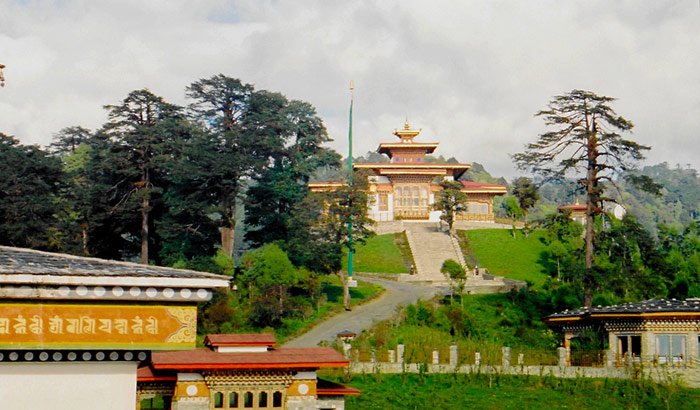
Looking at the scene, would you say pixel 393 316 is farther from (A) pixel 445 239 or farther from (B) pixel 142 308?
(B) pixel 142 308

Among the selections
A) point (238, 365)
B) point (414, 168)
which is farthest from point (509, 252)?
point (238, 365)

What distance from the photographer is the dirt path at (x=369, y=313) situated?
3831 cm

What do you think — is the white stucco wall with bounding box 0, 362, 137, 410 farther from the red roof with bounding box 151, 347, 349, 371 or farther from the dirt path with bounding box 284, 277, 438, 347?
the dirt path with bounding box 284, 277, 438, 347

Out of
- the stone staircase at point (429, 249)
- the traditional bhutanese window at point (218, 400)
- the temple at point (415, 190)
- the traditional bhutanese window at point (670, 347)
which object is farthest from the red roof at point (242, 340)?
the temple at point (415, 190)

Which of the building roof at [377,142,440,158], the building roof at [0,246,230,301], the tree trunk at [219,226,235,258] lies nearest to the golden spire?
the building roof at [377,142,440,158]

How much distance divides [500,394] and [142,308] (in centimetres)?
2051

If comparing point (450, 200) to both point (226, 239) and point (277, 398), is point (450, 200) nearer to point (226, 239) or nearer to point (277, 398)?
point (226, 239)

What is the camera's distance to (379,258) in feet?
197

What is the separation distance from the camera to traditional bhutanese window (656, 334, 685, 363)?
101ft

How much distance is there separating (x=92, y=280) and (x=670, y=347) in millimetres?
24792

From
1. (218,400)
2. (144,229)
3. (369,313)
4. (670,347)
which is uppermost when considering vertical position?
(144,229)

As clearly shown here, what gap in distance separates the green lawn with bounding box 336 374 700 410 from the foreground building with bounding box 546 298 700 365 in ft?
4.40

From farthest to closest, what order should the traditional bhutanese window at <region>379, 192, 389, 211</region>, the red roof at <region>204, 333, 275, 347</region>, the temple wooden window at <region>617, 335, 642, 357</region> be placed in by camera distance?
the traditional bhutanese window at <region>379, 192, 389, 211</region>, the temple wooden window at <region>617, 335, 642, 357</region>, the red roof at <region>204, 333, 275, 347</region>

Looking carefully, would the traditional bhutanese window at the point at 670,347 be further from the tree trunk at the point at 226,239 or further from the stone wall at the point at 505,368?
the tree trunk at the point at 226,239
